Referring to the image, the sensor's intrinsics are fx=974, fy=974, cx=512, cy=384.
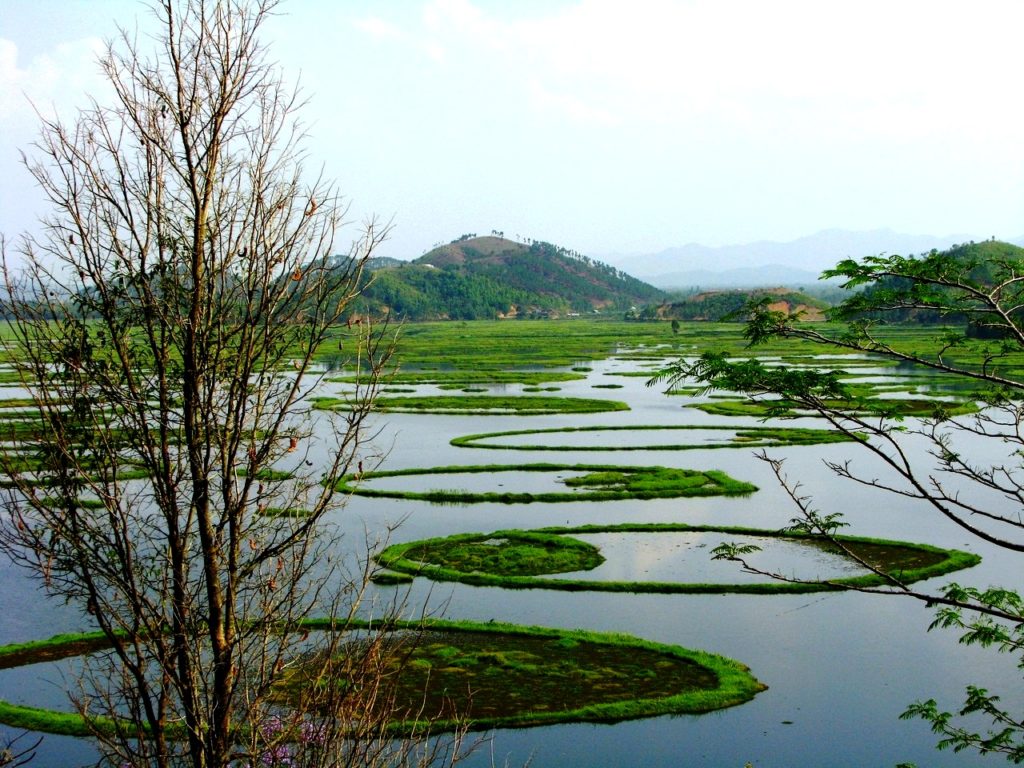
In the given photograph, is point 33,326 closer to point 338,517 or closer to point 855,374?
point 338,517

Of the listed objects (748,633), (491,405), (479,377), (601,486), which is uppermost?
(479,377)

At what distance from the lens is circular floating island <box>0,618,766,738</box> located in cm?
1564

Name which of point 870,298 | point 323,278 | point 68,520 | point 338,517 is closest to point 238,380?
point 323,278

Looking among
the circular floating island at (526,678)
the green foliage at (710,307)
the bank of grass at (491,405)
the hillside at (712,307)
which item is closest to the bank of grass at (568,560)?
the circular floating island at (526,678)

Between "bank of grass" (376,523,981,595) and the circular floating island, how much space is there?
2413 millimetres

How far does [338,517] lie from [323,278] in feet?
69.4

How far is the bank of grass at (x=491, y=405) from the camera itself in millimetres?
48281

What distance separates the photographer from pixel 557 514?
2830cm

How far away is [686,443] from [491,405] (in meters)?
14.3

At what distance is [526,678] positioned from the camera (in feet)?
56.1

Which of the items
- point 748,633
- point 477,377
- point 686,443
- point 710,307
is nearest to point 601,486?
point 686,443

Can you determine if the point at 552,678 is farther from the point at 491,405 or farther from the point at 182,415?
the point at 491,405

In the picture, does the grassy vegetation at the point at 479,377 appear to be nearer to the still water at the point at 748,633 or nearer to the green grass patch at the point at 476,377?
the green grass patch at the point at 476,377

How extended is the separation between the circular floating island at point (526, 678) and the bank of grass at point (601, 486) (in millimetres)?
10404
